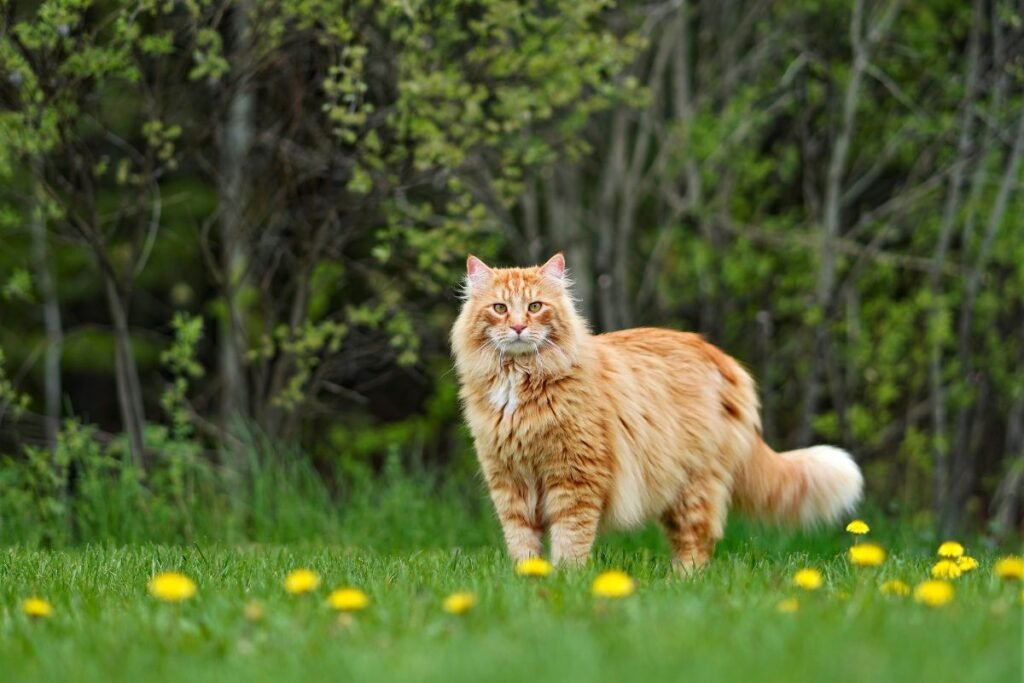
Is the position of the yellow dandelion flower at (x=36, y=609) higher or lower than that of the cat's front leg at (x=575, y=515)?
higher

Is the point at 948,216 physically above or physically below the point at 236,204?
below

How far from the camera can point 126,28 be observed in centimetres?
656

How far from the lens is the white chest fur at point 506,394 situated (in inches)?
212

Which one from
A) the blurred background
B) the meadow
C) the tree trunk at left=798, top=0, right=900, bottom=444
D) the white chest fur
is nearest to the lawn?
the meadow

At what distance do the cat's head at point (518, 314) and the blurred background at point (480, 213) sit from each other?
71.2 inches

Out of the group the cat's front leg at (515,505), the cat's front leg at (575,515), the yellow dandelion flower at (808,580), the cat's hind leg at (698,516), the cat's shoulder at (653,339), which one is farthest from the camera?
the cat's shoulder at (653,339)

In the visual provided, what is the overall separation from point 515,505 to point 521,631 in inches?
88.4

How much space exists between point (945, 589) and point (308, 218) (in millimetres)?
5687

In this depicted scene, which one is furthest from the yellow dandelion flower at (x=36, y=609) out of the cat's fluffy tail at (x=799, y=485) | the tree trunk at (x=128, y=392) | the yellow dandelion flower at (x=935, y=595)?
the tree trunk at (x=128, y=392)

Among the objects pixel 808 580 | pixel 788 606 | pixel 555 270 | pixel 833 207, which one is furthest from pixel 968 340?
pixel 788 606

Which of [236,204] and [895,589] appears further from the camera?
[236,204]

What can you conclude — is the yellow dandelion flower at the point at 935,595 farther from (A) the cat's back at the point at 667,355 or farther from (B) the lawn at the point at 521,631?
(A) the cat's back at the point at 667,355

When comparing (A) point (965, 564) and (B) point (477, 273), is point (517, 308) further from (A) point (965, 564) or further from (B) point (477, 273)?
(A) point (965, 564)

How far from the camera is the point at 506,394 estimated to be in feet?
17.7
